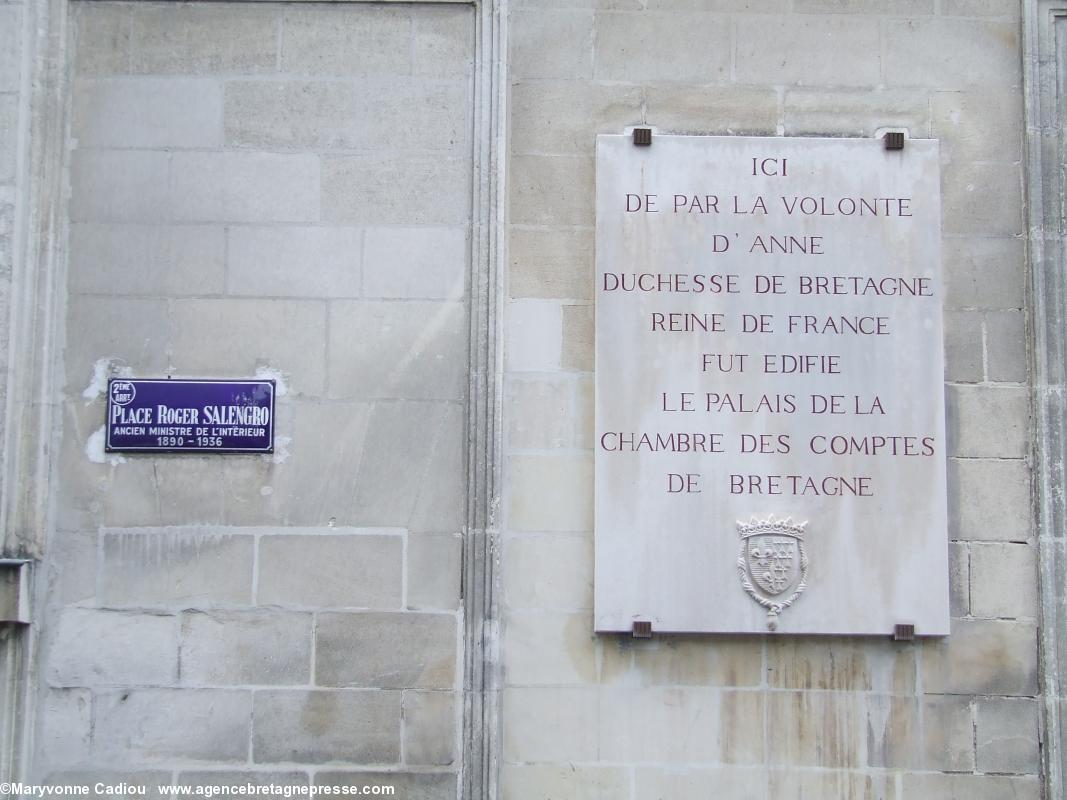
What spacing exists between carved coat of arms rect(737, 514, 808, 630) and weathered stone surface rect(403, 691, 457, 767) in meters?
1.43

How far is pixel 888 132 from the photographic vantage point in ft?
19.2

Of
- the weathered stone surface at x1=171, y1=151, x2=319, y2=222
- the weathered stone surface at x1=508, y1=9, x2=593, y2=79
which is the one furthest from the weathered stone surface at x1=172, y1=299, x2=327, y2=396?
the weathered stone surface at x1=508, y1=9, x2=593, y2=79

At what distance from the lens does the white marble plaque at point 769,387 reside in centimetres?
554

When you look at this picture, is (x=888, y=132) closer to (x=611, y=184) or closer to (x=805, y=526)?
(x=611, y=184)

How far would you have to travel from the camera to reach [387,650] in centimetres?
556

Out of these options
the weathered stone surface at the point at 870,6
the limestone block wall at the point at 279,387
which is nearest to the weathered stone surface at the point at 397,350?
the limestone block wall at the point at 279,387

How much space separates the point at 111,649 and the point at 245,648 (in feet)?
1.97

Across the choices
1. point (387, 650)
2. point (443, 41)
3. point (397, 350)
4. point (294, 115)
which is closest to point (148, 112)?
point (294, 115)

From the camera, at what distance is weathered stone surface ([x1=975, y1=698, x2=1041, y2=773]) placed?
217 inches

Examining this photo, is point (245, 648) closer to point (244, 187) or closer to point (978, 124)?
point (244, 187)

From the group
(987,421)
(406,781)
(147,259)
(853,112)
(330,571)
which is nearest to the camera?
(406,781)

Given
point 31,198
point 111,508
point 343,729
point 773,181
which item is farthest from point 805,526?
point 31,198

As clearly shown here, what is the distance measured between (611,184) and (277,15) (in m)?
1.80

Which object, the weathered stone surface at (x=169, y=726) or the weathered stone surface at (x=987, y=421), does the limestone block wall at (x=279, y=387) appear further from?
the weathered stone surface at (x=987, y=421)
